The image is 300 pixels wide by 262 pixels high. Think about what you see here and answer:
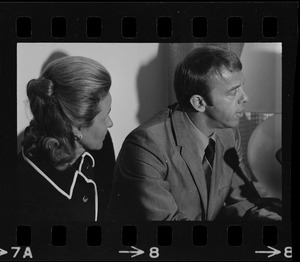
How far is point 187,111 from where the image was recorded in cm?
398

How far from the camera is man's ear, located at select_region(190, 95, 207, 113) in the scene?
13.0ft

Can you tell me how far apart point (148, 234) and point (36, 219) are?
324 millimetres

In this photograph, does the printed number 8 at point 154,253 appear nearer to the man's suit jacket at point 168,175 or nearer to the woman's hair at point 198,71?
the man's suit jacket at point 168,175

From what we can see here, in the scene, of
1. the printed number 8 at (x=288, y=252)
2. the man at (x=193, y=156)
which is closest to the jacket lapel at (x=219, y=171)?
the man at (x=193, y=156)

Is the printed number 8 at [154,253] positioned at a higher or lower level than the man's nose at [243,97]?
lower

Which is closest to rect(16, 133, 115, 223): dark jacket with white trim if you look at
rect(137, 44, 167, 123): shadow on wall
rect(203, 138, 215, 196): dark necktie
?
rect(137, 44, 167, 123): shadow on wall

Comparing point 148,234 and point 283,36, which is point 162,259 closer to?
point 148,234

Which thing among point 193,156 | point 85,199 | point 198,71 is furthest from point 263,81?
point 85,199

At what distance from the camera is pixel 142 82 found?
398 cm

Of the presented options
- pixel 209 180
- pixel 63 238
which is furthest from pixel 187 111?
pixel 63 238

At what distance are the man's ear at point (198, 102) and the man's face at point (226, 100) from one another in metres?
0.01

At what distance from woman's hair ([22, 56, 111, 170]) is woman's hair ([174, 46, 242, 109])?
0.68ft

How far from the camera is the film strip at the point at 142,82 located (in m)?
3.98

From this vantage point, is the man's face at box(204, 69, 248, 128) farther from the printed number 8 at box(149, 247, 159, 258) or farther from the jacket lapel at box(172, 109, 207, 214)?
the printed number 8 at box(149, 247, 159, 258)
